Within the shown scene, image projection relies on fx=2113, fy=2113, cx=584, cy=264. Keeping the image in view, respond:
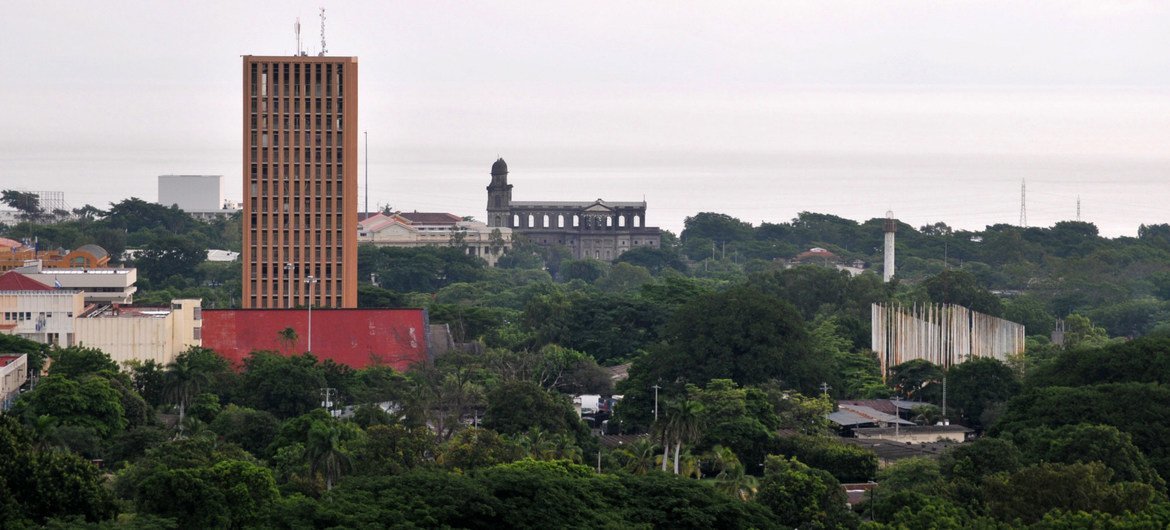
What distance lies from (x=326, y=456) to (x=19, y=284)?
121 feet

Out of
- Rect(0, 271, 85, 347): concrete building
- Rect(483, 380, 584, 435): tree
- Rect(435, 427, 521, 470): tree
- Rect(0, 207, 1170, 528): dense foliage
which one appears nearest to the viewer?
Rect(0, 207, 1170, 528): dense foliage

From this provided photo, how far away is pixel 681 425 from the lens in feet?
206

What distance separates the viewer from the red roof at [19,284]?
88.9 m

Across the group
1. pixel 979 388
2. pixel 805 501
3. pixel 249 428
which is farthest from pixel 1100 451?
pixel 249 428

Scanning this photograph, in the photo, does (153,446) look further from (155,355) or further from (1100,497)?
(1100,497)

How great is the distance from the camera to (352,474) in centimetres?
5753

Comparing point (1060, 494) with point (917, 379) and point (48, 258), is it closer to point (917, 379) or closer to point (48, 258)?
point (917, 379)

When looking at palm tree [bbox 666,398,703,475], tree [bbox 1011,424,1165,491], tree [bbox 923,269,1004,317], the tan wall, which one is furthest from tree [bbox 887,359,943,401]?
the tan wall

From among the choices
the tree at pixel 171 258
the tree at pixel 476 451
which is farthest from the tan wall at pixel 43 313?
the tree at pixel 171 258

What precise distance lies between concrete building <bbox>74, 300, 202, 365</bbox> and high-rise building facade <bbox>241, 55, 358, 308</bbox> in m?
11.1

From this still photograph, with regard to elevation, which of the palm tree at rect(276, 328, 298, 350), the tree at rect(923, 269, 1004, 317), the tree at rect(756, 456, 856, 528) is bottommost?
the tree at rect(756, 456, 856, 528)

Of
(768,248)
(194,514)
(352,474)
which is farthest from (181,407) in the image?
(768,248)

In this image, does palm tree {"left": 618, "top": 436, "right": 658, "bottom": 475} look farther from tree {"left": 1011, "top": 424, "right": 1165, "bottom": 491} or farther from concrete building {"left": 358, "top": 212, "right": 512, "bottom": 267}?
concrete building {"left": 358, "top": 212, "right": 512, "bottom": 267}

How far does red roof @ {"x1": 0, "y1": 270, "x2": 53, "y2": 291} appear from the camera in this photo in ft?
292
